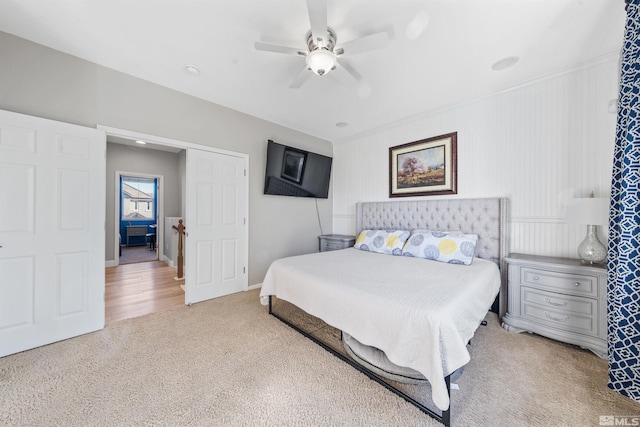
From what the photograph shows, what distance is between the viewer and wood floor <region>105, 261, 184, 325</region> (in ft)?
9.50

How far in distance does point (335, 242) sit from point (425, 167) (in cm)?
192

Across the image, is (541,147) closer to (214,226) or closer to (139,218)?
(214,226)

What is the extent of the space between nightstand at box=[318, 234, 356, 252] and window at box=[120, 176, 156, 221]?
25.5 ft

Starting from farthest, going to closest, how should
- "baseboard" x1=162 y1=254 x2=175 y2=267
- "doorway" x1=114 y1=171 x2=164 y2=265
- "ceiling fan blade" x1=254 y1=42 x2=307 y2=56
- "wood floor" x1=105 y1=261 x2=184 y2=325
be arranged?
"doorway" x1=114 y1=171 x2=164 y2=265
"baseboard" x1=162 y1=254 x2=175 y2=267
"wood floor" x1=105 y1=261 x2=184 y2=325
"ceiling fan blade" x1=254 y1=42 x2=307 y2=56

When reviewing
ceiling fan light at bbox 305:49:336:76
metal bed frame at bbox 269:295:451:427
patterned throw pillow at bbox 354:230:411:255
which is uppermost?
ceiling fan light at bbox 305:49:336:76

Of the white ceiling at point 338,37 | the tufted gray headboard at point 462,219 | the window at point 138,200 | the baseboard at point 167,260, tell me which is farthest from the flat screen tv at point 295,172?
the window at point 138,200

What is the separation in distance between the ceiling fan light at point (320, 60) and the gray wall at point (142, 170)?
5609mm

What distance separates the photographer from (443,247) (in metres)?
2.74

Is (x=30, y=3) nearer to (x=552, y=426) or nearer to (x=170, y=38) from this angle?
(x=170, y=38)

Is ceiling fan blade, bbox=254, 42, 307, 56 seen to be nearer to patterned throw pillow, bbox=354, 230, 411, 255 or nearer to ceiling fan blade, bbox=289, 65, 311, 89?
ceiling fan blade, bbox=289, 65, 311, 89

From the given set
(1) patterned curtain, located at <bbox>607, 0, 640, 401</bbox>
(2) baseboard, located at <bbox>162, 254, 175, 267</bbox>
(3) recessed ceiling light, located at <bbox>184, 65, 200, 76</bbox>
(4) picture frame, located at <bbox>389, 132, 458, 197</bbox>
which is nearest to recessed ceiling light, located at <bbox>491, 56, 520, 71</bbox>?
(1) patterned curtain, located at <bbox>607, 0, 640, 401</bbox>

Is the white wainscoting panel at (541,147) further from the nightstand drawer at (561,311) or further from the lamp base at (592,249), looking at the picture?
the nightstand drawer at (561,311)

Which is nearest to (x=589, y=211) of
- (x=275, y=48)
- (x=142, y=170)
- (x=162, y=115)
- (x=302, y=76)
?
(x=302, y=76)

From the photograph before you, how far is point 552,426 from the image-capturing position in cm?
132
